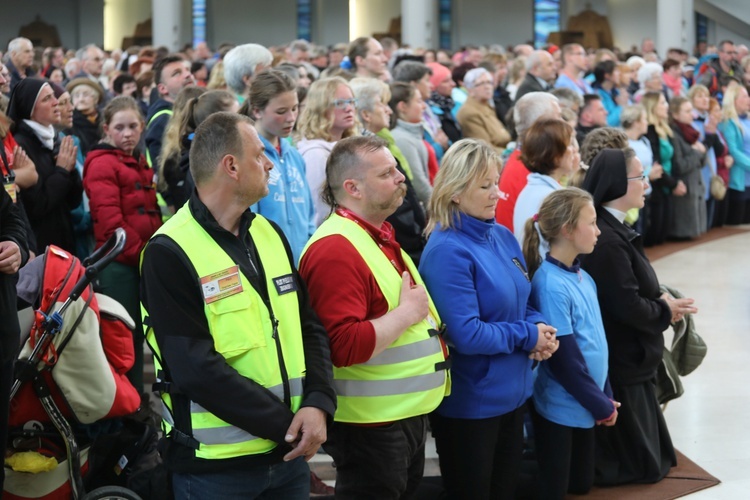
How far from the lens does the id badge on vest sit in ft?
9.09

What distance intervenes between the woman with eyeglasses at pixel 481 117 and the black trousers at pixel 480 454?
4.45 metres

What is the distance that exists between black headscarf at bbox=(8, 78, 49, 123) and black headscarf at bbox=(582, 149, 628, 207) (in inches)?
104

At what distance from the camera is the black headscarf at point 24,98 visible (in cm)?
493

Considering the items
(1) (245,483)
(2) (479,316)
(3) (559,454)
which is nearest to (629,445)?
(3) (559,454)

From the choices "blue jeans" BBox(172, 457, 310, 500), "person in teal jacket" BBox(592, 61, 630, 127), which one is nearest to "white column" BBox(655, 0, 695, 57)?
"person in teal jacket" BBox(592, 61, 630, 127)

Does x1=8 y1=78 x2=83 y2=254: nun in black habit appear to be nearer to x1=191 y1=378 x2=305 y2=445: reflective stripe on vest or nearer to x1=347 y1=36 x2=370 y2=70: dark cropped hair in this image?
x1=191 y1=378 x2=305 y2=445: reflective stripe on vest

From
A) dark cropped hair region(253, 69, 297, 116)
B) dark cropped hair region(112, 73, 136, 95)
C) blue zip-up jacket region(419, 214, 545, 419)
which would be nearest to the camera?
blue zip-up jacket region(419, 214, 545, 419)

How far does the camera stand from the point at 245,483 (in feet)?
9.30

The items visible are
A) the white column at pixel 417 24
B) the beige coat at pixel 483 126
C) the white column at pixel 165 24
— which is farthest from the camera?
the white column at pixel 165 24

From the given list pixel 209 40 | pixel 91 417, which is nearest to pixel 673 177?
pixel 91 417

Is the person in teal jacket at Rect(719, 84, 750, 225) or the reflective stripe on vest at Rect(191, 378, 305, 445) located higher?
the person in teal jacket at Rect(719, 84, 750, 225)

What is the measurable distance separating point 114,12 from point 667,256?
23.7 metres

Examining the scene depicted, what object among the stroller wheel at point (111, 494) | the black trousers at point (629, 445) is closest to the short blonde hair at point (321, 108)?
the black trousers at point (629, 445)

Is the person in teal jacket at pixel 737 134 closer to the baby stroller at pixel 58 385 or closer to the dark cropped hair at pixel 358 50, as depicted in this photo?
the dark cropped hair at pixel 358 50
